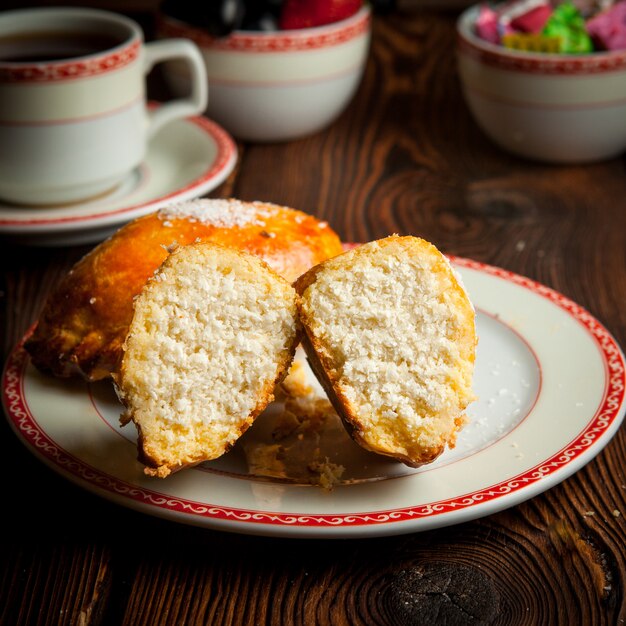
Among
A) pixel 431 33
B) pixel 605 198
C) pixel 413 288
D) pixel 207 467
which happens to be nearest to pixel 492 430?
pixel 413 288

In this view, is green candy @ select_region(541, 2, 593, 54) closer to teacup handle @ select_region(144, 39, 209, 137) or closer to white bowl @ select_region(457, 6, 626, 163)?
white bowl @ select_region(457, 6, 626, 163)

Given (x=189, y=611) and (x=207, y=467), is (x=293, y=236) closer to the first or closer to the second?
(x=207, y=467)

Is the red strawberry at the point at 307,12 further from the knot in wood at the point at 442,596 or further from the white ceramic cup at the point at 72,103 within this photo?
the knot in wood at the point at 442,596

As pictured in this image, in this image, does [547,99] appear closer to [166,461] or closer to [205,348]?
[205,348]

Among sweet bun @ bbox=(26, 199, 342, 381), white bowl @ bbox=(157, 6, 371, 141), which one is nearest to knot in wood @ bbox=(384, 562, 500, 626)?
sweet bun @ bbox=(26, 199, 342, 381)

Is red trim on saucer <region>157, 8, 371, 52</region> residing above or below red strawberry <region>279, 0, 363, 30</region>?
below

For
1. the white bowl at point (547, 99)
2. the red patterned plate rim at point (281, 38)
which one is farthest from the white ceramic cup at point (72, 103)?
the white bowl at point (547, 99)
